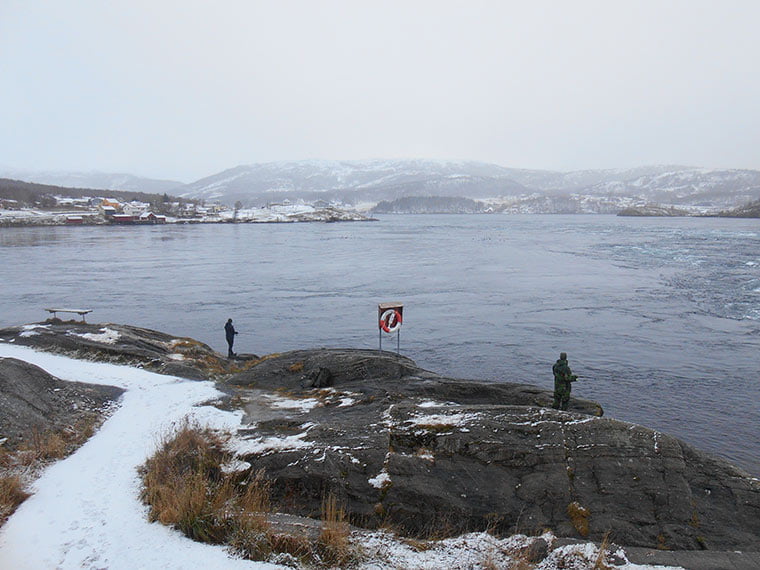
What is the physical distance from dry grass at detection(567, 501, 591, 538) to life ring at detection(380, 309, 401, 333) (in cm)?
872

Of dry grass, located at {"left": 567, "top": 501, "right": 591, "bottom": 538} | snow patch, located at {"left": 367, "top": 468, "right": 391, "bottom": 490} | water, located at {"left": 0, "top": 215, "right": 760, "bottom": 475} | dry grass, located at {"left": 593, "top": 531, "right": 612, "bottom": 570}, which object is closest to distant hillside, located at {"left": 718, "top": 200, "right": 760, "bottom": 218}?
water, located at {"left": 0, "top": 215, "right": 760, "bottom": 475}


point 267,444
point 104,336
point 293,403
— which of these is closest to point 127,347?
point 104,336

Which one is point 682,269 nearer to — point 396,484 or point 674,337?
point 674,337

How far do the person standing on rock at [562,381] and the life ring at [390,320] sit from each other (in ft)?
18.1

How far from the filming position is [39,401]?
37.6 ft

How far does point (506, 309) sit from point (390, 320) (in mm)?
17975

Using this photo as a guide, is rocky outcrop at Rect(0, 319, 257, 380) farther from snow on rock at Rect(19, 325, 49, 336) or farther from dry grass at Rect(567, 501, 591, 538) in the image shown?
dry grass at Rect(567, 501, 591, 538)

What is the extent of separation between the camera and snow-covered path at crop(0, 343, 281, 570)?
658 centimetres

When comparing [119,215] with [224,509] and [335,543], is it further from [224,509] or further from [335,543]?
[335,543]

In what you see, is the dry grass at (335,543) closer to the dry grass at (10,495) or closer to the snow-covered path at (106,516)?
the snow-covered path at (106,516)

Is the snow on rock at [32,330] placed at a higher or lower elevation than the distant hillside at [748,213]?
lower

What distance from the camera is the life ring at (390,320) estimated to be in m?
16.1

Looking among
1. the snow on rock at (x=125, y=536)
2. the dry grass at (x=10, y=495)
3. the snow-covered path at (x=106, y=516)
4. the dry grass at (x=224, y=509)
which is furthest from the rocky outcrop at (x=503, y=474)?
the dry grass at (x=10, y=495)

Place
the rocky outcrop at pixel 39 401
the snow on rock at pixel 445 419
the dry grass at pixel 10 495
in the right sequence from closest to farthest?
the dry grass at pixel 10 495, the snow on rock at pixel 445 419, the rocky outcrop at pixel 39 401
